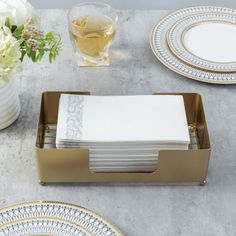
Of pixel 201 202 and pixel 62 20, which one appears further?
pixel 62 20

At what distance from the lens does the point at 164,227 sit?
1076 mm

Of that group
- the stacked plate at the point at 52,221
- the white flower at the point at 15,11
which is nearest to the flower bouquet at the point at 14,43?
the white flower at the point at 15,11

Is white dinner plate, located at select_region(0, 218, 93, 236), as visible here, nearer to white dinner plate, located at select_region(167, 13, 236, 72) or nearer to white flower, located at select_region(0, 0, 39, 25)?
white flower, located at select_region(0, 0, 39, 25)

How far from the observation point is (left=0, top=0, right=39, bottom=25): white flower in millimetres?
1186

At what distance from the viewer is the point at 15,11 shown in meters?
1.19

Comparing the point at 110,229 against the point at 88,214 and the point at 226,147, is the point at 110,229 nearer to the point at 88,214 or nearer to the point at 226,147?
the point at 88,214

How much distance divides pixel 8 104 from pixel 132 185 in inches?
12.3

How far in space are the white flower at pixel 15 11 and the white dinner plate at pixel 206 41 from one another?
1.39ft

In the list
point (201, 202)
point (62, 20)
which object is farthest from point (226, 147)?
point (62, 20)

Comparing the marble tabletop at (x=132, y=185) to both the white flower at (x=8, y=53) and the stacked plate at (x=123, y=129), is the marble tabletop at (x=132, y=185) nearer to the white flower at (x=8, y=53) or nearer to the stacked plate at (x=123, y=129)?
the stacked plate at (x=123, y=129)

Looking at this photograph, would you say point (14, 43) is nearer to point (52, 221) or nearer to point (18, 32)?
point (18, 32)

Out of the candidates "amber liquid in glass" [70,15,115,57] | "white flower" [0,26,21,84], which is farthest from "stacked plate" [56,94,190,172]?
"amber liquid in glass" [70,15,115,57]

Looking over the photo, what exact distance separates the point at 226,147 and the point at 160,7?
1.78m

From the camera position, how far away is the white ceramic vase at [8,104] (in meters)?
1.22
